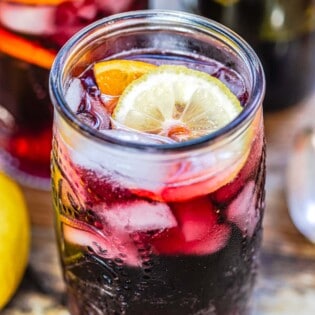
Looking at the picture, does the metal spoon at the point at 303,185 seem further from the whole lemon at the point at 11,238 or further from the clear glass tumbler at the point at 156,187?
the whole lemon at the point at 11,238

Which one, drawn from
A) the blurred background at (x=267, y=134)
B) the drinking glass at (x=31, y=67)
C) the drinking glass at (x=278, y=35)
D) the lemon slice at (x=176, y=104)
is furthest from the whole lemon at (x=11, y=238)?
the drinking glass at (x=278, y=35)

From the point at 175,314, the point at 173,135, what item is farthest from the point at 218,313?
the point at 173,135

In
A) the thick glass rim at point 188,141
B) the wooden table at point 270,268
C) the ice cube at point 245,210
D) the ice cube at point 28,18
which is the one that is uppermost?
the thick glass rim at point 188,141

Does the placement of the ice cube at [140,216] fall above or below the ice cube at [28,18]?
below

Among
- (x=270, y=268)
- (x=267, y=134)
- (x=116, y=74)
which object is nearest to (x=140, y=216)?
(x=116, y=74)

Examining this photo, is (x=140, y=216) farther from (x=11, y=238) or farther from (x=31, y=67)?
(x=31, y=67)

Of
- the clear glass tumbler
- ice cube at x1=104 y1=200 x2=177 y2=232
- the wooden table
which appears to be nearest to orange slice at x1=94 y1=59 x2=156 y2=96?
the clear glass tumbler

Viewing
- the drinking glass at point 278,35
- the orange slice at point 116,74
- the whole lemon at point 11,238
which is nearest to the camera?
the orange slice at point 116,74
